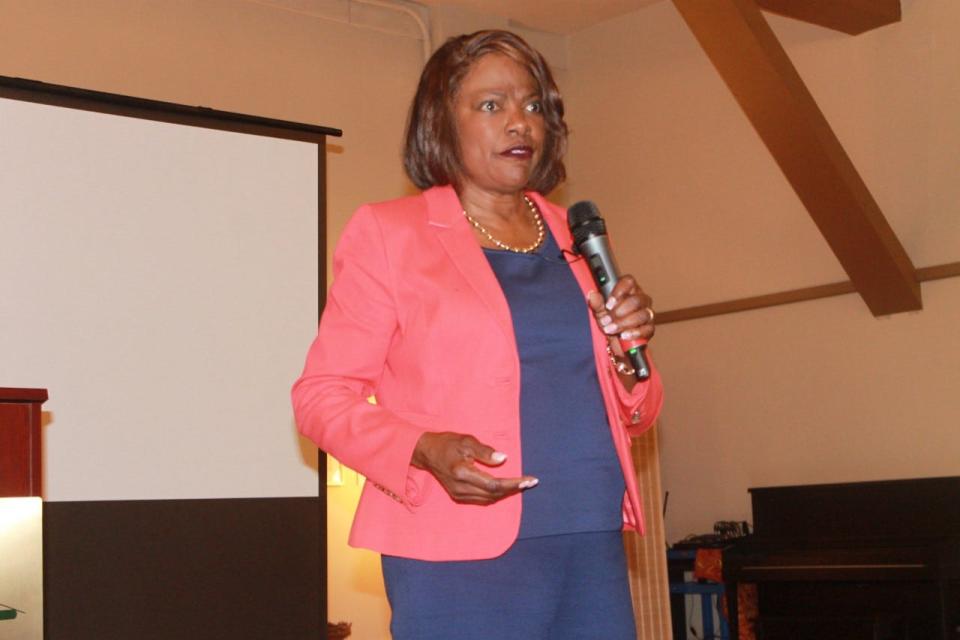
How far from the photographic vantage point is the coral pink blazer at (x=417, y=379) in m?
1.40

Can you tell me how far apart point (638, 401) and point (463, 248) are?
291 millimetres

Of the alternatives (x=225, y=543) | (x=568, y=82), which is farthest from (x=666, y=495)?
(x=225, y=543)

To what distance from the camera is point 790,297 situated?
6.67m

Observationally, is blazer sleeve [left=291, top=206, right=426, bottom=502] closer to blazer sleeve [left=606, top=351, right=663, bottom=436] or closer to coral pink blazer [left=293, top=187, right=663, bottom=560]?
coral pink blazer [left=293, top=187, right=663, bottom=560]

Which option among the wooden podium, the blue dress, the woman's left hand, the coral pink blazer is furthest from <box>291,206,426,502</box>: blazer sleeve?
the wooden podium

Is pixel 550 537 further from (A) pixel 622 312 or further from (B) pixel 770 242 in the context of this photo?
(B) pixel 770 242

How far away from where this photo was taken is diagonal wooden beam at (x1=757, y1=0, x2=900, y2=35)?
602 centimetres

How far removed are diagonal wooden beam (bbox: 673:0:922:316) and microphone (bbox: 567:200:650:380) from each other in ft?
13.5

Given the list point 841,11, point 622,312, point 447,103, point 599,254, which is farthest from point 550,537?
point 841,11

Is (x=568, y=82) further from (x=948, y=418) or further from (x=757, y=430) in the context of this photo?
(x=948, y=418)

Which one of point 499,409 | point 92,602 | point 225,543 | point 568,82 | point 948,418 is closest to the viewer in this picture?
point 499,409

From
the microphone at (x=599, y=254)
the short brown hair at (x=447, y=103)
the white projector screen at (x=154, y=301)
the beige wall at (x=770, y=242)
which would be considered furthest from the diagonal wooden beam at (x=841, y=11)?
the microphone at (x=599, y=254)

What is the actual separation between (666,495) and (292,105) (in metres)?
3.07

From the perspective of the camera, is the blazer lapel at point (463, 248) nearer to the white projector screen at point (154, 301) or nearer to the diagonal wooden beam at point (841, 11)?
the white projector screen at point (154, 301)
